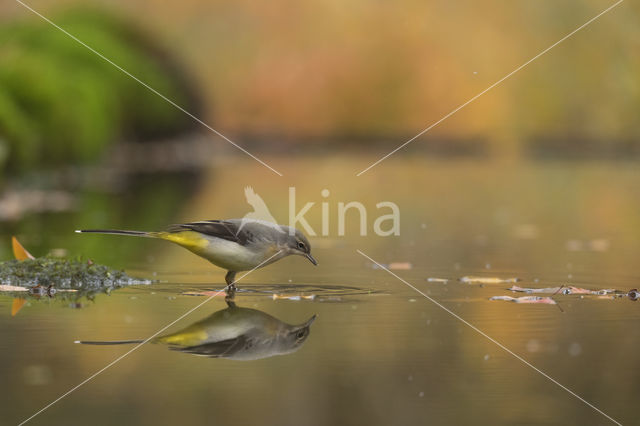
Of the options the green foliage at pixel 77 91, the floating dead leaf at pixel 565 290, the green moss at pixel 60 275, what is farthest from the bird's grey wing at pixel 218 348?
the green foliage at pixel 77 91

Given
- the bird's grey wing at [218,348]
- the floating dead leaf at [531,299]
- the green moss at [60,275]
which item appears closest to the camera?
the bird's grey wing at [218,348]

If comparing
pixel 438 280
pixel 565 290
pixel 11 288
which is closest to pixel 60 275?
pixel 11 288

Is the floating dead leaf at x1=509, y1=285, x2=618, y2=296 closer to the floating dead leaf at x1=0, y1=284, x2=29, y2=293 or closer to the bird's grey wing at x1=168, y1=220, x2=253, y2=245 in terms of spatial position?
the bird's grey wing at x1=168, y1=220, x2=253, y2=245

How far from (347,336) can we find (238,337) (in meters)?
0.54

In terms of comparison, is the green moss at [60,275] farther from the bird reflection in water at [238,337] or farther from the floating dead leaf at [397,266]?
the floating dead leaf at [397,266]

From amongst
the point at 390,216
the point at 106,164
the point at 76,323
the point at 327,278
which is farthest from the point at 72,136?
the point at 76,323

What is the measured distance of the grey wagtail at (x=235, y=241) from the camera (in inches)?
325

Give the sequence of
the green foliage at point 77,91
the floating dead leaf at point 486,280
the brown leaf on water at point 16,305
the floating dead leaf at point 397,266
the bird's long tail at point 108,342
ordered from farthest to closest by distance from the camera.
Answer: the green foliage at point 77,91 < the floating dead leaf at point 397,266 < the floating dead leaf at point 486,280 < the brown leaf on water at point 16,305 < the bird's long tail at point 108,342

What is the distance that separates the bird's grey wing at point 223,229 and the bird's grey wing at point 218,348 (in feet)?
6.36

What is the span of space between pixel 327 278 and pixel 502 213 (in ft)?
23.1

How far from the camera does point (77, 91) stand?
2269 cm

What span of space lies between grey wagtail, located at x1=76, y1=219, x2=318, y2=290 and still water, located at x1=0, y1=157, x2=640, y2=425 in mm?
225

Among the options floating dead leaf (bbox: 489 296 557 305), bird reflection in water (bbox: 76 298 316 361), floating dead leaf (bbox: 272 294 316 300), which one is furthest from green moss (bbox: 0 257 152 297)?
floating dead leaf (bbox: 489 296 557 305)

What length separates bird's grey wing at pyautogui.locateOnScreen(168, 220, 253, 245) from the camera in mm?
8305
